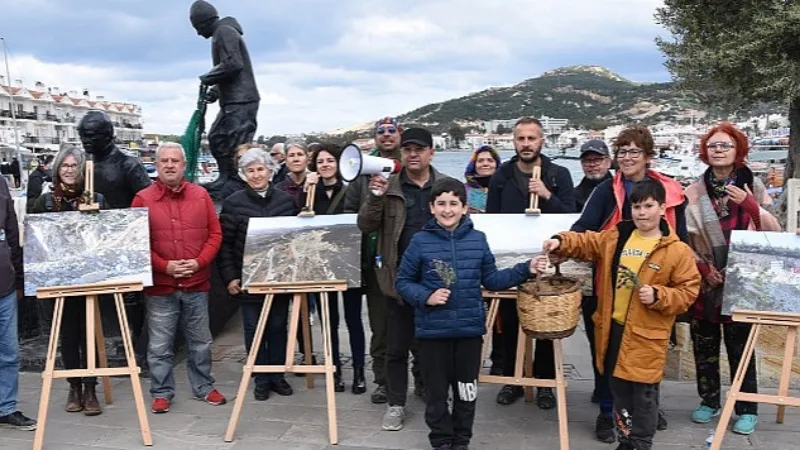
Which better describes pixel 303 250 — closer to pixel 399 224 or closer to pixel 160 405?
pixel 399 224

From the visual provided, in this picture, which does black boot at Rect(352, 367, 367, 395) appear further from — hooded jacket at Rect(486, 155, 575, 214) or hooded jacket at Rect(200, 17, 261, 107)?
hooded jacket at Rect(200, 17, 261, 107)

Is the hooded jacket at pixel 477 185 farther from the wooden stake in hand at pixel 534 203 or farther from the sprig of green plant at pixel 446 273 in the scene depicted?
the sprig of green plant at pixel 446 273

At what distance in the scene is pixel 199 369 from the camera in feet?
15.5

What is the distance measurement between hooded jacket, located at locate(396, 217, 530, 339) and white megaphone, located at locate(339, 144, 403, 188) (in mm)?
625

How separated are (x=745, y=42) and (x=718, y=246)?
8.42m

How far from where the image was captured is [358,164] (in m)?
3.93

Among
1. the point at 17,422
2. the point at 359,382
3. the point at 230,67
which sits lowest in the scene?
the point at 17,422

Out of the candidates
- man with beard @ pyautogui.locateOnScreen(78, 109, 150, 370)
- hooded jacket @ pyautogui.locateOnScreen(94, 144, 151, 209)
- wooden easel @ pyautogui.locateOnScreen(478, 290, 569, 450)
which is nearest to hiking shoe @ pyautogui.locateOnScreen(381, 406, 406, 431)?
wooden easel @ pyautogui.locateOnScreen(478, 290, 569, 450)

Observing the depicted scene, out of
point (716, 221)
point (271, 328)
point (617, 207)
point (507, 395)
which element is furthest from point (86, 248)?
point (716, 221)

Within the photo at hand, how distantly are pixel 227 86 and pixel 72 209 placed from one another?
11.0ft

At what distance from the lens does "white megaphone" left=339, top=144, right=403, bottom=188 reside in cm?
393

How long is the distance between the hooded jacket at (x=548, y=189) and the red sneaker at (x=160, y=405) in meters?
2.68

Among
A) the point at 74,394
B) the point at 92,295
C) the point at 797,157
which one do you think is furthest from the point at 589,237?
the point at 797,157

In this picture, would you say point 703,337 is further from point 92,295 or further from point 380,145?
point 92,295
